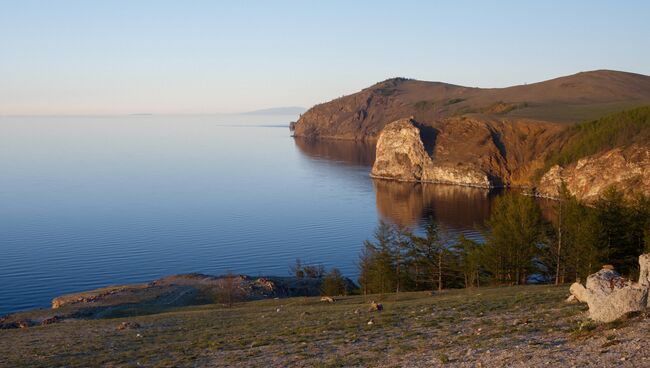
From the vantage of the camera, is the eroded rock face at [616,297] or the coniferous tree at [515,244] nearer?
the eroded rock face at [616,297]

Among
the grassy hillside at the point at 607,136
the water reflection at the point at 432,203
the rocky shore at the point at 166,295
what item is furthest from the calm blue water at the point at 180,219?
the grassy hillside at the point at 607,136

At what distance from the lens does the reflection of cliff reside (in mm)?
105938

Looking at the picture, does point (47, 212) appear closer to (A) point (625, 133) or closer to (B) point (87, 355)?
(B) point (87, 355)

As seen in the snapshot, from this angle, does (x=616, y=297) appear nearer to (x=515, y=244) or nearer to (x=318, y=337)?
(x=318, y=337)

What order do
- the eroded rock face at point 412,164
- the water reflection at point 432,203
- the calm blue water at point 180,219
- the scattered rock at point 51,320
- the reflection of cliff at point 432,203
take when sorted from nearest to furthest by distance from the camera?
1. the scattered rock at point 51,320
2. the calm blue water at point 180,219
3. the water reflection at point 432,203
4. the reflection of cliff at point 432,203
5. the eroded rock face at point 412,164

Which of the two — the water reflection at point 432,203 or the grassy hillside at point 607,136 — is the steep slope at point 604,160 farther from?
the water reflection at point 432,203

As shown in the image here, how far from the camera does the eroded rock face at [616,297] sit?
61.7 ft

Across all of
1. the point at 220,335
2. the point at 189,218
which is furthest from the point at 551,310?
the point at 189,218

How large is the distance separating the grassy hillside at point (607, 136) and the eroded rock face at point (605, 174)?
353 cm

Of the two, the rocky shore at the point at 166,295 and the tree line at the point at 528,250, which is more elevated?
the tree line at the point at 528,250

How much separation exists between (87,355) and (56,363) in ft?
4.60

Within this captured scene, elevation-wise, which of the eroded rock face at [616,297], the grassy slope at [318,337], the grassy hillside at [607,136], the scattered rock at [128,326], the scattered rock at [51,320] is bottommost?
→ the scattered rock at [51,320]

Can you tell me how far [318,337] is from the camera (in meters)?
23.3

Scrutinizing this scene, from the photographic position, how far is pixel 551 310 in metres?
23.0
